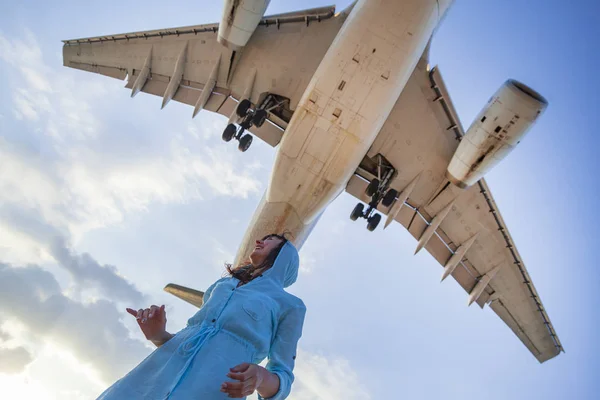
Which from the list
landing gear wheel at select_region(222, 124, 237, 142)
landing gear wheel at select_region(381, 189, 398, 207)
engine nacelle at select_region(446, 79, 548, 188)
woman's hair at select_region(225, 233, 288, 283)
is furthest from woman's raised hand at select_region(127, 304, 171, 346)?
landing gear wheel at select_region(381, 189, 398, 207)

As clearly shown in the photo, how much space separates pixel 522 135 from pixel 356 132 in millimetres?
4080

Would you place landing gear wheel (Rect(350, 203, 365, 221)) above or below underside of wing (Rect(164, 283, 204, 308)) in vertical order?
above

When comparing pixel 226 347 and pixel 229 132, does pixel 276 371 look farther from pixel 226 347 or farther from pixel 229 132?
pixel 229 132

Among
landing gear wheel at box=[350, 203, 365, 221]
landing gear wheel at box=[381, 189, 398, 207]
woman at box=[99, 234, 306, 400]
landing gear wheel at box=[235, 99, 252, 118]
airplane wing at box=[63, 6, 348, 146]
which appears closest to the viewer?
woman at box=[99, 234, 306, 400]

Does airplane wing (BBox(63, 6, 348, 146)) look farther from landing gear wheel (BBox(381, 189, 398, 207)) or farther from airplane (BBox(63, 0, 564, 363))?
landing gear wheel (BBox(381, 189, 398, 207))

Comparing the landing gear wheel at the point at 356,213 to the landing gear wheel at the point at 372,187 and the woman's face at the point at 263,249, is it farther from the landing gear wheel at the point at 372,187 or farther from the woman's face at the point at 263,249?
the woman's face at the point at 263,249

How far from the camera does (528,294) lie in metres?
15.2

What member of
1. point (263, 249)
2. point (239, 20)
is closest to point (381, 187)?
point (239, 20)

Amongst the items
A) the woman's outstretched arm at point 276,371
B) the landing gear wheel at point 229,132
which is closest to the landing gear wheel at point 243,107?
the landing gear wheel at point 229,132


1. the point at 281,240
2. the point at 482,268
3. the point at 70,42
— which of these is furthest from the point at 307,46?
the point at 281,240

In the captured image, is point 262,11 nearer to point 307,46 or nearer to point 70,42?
point 307,46

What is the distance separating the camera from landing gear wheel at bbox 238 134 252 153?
46.6 ft

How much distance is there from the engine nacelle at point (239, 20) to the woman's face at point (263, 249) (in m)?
9.50

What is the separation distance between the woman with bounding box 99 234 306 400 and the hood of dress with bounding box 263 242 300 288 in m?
0.01
